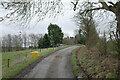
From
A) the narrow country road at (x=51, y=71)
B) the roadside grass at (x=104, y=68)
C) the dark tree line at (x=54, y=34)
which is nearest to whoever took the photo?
the roadside grass at (x=104, y=68)

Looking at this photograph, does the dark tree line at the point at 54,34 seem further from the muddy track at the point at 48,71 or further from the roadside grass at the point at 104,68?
the roadside grass at the point at 104,68

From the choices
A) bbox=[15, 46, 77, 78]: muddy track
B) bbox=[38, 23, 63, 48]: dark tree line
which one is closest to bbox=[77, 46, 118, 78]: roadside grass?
bbox=[15, 46, 77, 78]: muddy track

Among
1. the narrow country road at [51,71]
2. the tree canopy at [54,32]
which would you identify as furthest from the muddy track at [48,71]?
the tree canopy at [54,32]

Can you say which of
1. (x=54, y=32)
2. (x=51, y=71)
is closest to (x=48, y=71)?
(x=51, y=71)

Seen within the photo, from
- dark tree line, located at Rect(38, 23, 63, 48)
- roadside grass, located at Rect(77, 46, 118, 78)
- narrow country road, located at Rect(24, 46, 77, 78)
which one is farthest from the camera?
dark tree line, located at Rect(38, 23, 63, 48)

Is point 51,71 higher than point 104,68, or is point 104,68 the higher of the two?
point 104,68

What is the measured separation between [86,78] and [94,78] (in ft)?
1.82

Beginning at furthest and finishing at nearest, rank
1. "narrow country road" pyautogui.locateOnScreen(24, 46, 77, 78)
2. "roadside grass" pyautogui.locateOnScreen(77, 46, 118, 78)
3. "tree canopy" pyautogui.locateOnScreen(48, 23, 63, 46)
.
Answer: "tree canopy" pyautogui.locateOnScreen(48, 23, 63, 46) → "narrow country road" pyautogui.locateOnScreen(24, 46, 77, 78) → "roadside grass" pyautogui.locateOnScreen(77, 46, 118, 78)

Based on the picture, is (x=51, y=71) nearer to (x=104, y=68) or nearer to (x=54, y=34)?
(x=104, y=68)

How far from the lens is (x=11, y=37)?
28656 mm

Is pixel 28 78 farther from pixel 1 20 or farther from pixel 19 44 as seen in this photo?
pixel 19 44

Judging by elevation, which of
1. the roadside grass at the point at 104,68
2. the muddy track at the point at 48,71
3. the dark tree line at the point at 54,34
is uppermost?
the dark tree line at the point at 54,34

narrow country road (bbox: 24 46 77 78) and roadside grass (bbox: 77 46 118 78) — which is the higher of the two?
roadside grass (bbox: 77 46 118 78)

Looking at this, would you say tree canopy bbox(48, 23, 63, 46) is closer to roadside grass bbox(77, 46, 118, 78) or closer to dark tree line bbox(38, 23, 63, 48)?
dark tree line bbox(38, 23, 63, 48)
